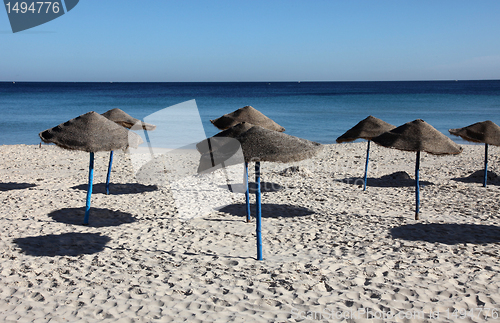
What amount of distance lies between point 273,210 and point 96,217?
408 centimetres

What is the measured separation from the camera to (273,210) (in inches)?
355

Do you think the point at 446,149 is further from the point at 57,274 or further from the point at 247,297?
the point at 57,274

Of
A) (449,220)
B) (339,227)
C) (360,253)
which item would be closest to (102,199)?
(339,227)

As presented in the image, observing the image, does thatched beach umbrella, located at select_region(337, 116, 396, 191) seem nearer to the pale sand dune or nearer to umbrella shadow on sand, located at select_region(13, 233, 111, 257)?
the pale sand dune

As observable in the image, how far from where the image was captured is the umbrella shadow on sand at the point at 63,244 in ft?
20.4

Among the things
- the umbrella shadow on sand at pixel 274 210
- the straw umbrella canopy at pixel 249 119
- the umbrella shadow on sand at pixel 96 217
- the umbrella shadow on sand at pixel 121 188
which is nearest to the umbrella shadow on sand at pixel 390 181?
the straw umbrella canopy at pixel 249 119

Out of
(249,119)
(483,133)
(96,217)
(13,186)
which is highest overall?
(249,119)

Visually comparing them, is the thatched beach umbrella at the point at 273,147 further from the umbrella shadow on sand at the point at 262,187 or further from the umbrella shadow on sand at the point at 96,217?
the umbrella shadow on sand at the point at 262,187

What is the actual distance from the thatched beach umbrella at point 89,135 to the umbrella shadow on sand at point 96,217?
1.28 feet

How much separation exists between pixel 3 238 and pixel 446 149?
893 centimetres

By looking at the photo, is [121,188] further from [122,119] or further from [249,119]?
[249,119]

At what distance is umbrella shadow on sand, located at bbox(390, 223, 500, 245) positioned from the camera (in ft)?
22.7

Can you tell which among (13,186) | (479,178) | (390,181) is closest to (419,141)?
(390,181)

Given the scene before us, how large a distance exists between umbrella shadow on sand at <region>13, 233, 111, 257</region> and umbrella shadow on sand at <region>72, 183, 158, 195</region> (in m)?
3.46
